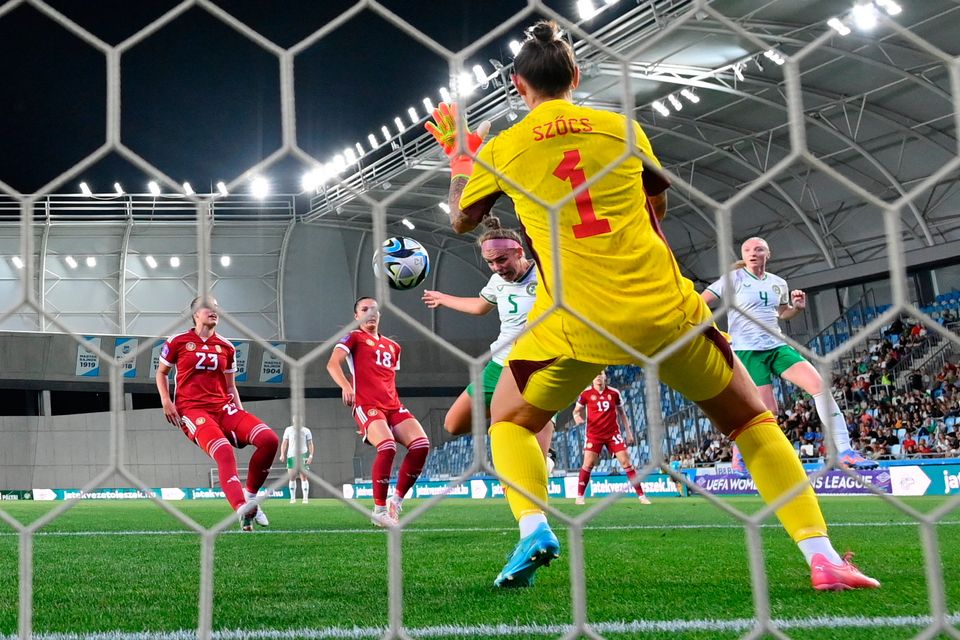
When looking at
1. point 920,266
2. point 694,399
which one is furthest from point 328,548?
point 920,266

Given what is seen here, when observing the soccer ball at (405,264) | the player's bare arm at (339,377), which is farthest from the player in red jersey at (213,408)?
the soccer ball at (405,264)

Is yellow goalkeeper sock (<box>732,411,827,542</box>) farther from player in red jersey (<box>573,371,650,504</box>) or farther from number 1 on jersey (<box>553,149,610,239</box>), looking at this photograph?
player in red jersey (<box>573,371,650,504</box>)

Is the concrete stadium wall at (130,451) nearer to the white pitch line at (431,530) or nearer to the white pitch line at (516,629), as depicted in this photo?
the white pitch line at (431,530)

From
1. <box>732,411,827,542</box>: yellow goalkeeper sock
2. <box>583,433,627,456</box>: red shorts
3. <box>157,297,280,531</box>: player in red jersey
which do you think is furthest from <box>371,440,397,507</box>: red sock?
<box>583,433,627,456</box>: red shorts

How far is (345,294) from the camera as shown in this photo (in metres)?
26.3

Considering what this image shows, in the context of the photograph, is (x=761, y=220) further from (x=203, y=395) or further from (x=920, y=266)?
(x=203, y=395)

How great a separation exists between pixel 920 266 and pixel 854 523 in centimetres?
1451

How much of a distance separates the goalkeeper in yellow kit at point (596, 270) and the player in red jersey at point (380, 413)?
3.59m

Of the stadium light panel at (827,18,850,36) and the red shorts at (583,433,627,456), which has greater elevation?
the stadium light panel at (827,18,850,36)

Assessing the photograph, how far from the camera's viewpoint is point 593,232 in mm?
1942

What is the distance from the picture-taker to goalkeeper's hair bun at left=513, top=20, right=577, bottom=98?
2.10m

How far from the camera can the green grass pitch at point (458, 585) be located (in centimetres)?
200

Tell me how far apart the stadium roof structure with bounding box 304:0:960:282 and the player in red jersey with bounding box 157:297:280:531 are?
586cm

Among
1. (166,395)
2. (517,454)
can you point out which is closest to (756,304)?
(166,395)
